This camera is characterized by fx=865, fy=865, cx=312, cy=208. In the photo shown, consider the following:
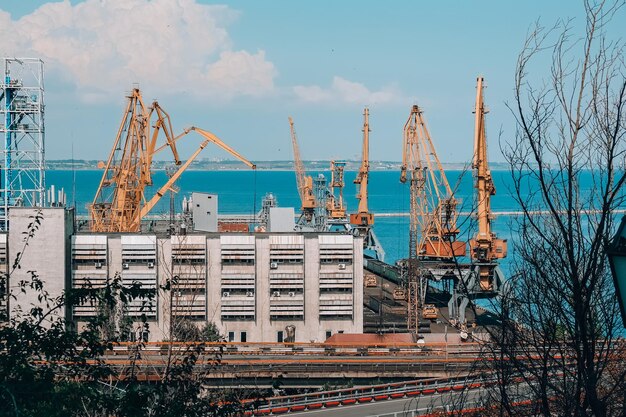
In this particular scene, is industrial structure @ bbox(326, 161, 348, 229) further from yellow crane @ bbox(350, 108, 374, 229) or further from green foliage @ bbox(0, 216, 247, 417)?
green foliage @ bbox(0, 216, 247, 417)

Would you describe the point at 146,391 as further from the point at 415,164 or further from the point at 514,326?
the point at 415,164

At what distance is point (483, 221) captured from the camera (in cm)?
2728

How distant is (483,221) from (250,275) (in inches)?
329

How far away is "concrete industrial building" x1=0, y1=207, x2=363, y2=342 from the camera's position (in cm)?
2266

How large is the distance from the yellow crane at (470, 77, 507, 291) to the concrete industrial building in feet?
16.9

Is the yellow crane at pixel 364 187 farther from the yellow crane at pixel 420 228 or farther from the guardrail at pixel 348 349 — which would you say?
the guardrail at pixel 348 349

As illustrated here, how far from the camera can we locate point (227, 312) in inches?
907

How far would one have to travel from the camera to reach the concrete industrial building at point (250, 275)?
22.7 metres

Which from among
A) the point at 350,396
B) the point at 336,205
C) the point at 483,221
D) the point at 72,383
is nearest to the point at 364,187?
the point at 336,205

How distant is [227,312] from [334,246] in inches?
132

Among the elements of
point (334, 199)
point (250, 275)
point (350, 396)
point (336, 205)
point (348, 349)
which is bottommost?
point (350, 396)

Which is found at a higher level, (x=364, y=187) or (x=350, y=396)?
(x=364, y=187)

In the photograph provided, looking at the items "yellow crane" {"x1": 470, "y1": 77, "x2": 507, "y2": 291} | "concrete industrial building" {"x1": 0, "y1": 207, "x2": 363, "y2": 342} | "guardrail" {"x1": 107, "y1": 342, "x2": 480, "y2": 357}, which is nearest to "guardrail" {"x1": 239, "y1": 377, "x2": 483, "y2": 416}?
"guardrail" {"x1": 107, "y1": 342, "x2": 480, "y2": 357}

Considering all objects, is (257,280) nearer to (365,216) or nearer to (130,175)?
(130,175)
